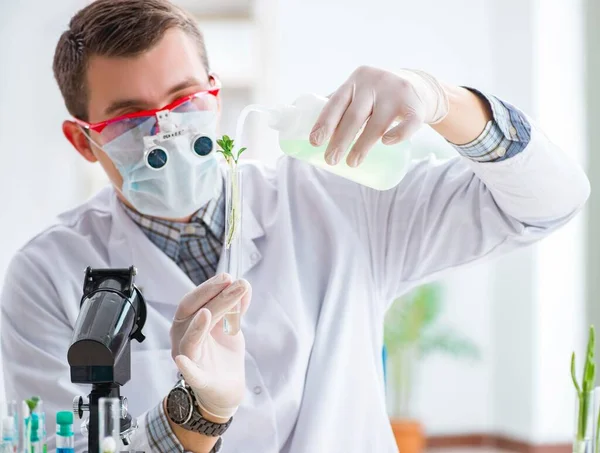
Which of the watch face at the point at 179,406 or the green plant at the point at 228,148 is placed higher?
the green plant at the point at 228,148

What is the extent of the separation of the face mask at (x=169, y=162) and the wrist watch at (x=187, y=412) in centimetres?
43

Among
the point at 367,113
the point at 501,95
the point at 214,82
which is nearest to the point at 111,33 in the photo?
the point at 214,82

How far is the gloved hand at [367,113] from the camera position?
1.12 m

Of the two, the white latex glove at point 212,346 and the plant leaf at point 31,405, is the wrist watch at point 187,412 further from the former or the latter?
the plant leaf at point 31,405

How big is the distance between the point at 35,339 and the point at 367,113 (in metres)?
0.74

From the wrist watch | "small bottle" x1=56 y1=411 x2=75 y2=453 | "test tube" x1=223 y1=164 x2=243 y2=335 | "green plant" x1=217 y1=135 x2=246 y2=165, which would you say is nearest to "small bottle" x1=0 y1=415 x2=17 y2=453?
"small bottle" x1=56 y1=411 x2=75 y2=453

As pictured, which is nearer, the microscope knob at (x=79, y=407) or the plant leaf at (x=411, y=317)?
the microscope knob at (x=79, y=407)

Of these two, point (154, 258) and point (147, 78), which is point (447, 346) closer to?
point (154, 258)

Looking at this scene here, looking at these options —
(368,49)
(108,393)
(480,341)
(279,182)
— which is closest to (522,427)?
(480,341)

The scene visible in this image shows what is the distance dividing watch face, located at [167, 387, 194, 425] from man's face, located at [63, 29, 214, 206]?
547 mm

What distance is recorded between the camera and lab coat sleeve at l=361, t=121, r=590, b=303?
52.7 inches

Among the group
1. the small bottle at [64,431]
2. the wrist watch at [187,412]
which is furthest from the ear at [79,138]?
the small bottle at [64,431]

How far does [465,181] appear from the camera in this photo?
149 cm

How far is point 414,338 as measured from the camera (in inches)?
184
